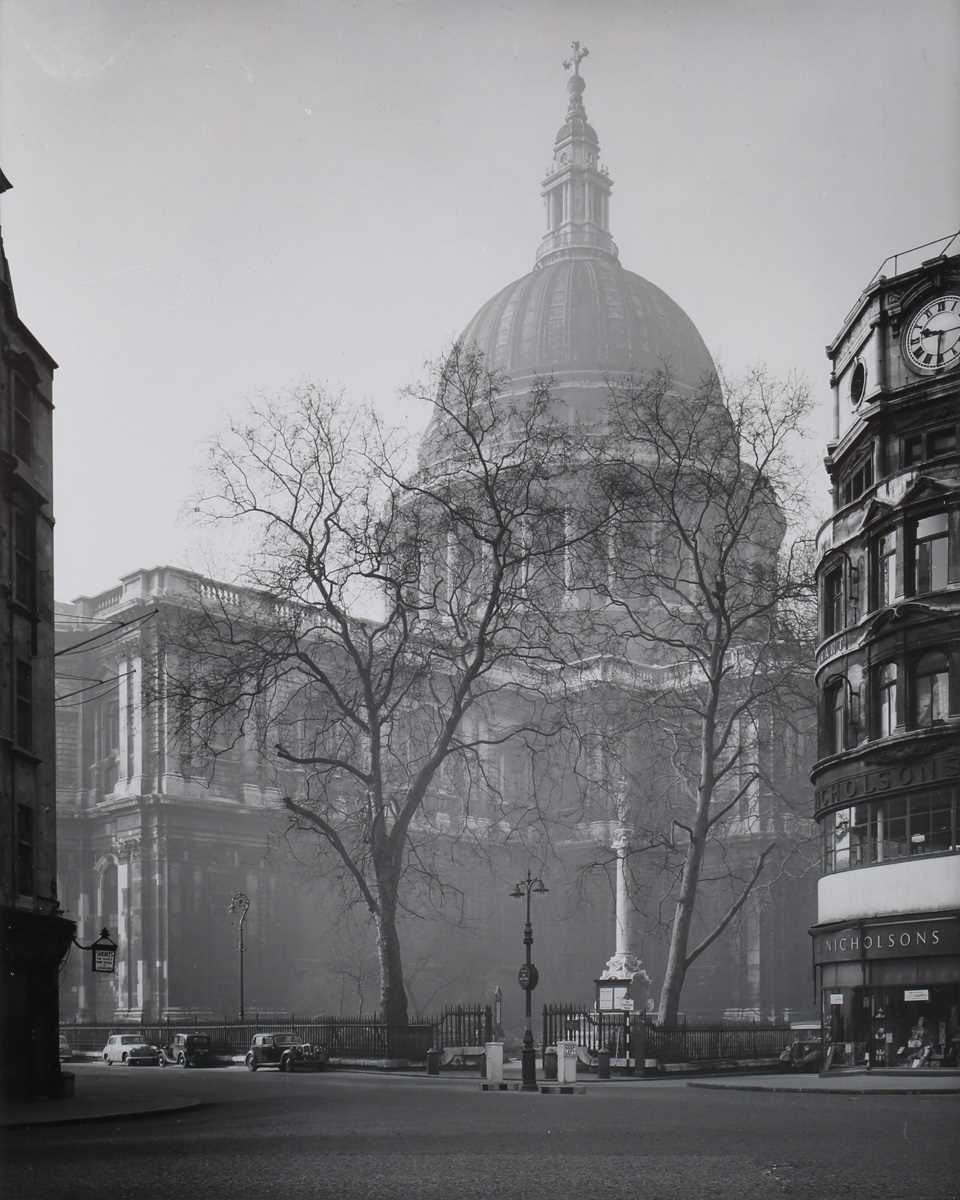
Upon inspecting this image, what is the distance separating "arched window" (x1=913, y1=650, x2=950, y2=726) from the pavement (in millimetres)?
7533

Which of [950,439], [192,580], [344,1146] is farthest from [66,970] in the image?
[344,1146]

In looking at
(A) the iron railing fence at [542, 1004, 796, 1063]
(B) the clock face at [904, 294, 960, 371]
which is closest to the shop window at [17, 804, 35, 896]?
(A) the iron railing fence at [542, 1004, 796, 1063]

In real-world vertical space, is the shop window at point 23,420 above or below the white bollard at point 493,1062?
above

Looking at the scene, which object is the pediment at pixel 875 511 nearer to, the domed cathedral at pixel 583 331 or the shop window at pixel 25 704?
the shop window at pixel 25 704

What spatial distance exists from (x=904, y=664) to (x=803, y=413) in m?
8.09

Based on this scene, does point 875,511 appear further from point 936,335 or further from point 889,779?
point 889,779

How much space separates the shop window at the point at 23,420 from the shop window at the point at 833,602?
20174 mm

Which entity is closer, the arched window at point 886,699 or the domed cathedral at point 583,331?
the arched window at point 886,699

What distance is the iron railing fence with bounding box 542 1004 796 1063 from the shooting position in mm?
40688

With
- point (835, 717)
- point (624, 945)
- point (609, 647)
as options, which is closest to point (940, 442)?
point (835, 717)

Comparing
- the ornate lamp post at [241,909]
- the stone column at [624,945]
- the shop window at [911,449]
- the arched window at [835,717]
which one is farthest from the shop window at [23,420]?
the ornate lamp post at [241,909]

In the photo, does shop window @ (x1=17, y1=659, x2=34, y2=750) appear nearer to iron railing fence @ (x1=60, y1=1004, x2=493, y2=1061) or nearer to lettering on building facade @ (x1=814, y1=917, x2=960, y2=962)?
iron railing fence @ (x1=60, y1=1004, x2=493, y2=1061)

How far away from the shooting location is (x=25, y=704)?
2861cm

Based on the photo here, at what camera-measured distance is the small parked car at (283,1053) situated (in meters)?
41.2
